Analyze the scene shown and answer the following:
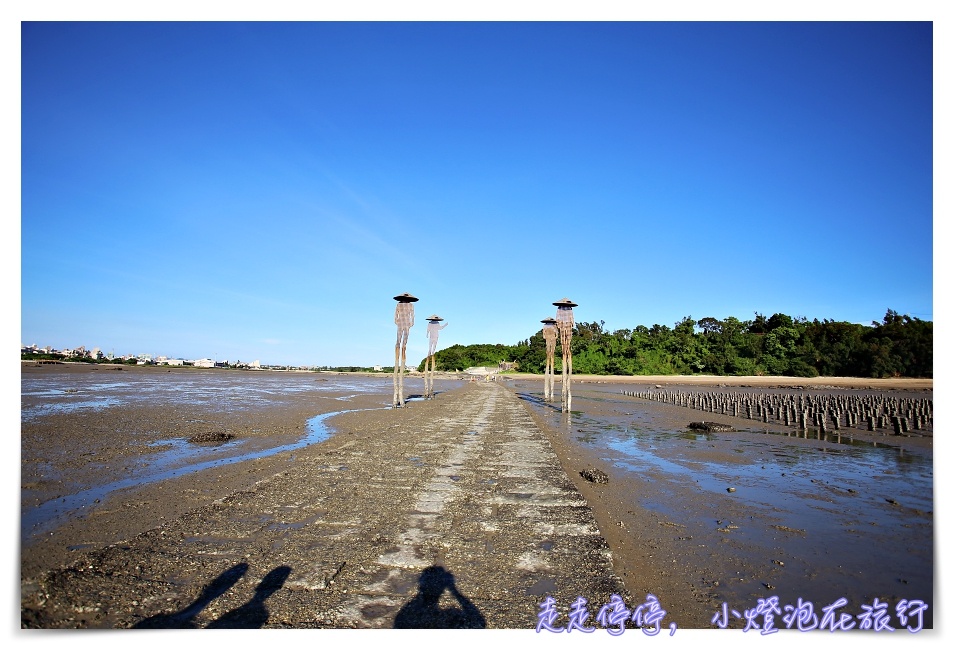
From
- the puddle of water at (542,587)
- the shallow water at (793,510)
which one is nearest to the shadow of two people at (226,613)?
the puddle of water at (542,587)

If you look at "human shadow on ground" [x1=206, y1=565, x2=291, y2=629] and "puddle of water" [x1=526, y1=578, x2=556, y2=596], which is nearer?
"human shadow on ground" [x1=206, y1=565, x2=291, y2=629]

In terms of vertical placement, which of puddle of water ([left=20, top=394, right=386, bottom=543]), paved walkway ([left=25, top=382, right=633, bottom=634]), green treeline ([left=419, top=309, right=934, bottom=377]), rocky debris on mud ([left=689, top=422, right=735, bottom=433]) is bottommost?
rocky debris on mud ([left=689, top=422, right=735, bottom=433])

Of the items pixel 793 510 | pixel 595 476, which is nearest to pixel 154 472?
pixel 595 476

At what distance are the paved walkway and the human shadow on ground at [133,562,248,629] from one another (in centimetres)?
1

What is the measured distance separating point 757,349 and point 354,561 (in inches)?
3205

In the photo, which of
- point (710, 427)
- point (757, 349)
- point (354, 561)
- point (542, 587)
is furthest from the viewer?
point (757, 349)

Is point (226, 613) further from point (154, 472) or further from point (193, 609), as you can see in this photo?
point (154, 472)

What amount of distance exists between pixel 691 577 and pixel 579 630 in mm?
2232

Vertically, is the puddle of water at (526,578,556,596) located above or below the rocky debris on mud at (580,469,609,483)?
above

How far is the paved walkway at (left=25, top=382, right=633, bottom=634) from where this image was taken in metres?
3.78

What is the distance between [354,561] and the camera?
15.5 feet

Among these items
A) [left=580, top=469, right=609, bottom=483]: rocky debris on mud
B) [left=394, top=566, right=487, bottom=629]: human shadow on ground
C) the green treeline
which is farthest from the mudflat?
the green treeline

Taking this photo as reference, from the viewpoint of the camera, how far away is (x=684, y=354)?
78750 millimetres

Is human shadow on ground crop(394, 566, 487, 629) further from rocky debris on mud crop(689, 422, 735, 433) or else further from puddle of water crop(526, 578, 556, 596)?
rocky debris on mud crop(689, 422, 735, 433)
